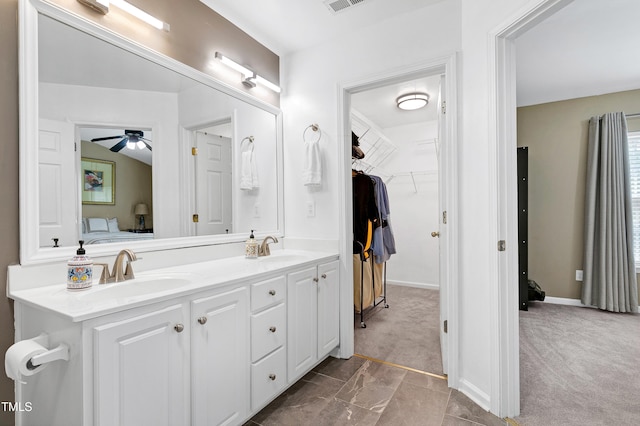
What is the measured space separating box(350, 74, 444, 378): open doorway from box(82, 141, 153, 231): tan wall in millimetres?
1876

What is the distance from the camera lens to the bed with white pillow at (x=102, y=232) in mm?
1507

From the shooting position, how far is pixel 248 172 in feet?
7.86

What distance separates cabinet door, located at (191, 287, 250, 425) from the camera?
1.33 meters

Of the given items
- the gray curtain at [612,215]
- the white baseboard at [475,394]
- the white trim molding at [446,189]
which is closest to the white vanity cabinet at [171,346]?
the white trim molding at [446,189]

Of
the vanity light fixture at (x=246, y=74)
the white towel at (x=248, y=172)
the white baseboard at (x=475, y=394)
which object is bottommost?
the white baseboard at (x=475, y=394)

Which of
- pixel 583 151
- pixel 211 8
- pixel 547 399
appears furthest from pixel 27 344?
pixel 583 151

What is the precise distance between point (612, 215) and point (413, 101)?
8.22 feet

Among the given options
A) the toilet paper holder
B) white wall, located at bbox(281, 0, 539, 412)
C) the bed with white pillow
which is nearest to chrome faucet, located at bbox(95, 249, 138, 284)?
the bed with white pillow

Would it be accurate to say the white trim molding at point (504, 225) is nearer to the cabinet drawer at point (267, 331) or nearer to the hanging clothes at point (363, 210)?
the cabinet drawer at point (267, 331)

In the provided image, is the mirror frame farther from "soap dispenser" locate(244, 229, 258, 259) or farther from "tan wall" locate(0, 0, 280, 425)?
"soap dispenser" locate(244, 229, 258, 259)

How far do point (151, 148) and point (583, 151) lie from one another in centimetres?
445

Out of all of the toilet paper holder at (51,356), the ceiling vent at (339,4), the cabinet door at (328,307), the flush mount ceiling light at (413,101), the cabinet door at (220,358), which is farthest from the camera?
the flush mount ceiling light at (413,101)

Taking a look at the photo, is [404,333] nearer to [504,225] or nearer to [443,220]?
[443,220]

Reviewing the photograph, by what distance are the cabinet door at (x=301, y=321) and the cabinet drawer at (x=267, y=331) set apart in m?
0.07
